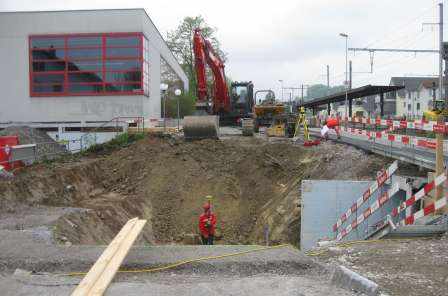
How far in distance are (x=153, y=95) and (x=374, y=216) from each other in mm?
23558

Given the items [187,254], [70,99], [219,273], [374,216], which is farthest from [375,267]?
[70,99]

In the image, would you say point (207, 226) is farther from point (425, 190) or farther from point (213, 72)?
point (213, 72)

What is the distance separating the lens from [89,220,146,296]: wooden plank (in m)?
5.38

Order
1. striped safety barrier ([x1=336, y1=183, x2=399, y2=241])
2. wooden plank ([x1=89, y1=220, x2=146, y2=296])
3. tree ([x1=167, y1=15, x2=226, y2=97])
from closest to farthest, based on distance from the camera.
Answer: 1. wooden plank ([x1=89, y1=220, x2=146, y2=296])
2. striped safety barrier ([x1=336, y1=183, x2=399, y2=241])
3. tree ([x1=167, y1=15, x2=226, y2=97])

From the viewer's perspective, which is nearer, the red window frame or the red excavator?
the red excavator

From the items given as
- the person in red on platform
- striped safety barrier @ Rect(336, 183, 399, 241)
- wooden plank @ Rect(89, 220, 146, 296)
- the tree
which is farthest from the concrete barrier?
the tree

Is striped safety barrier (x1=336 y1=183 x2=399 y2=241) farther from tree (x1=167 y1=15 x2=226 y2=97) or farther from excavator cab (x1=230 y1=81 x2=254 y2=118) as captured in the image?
tree (x1=167 y1=15 x2=226 y2=97)

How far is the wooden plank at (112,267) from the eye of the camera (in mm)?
5378

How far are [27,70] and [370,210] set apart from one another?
2413 cm

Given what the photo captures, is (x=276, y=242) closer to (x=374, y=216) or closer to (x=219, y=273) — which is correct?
(x=374, y=216)

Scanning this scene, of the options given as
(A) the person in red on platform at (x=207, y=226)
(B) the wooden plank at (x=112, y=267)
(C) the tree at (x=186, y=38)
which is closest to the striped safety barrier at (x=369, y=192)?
(A) the person in red on platform at (x=207, y=226)

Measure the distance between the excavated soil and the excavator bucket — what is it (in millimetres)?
617

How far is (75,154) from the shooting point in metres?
23.9

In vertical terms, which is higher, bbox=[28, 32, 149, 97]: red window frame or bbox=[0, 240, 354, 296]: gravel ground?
bbox=[28, 32, 149, 97]: red window frame
